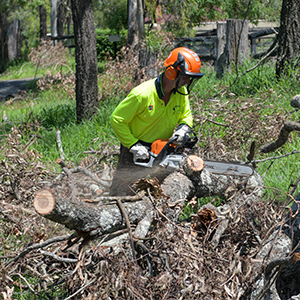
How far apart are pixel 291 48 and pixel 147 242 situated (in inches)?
189

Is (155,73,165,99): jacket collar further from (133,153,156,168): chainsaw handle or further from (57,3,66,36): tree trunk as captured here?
(57,3,66,36): tree trunk

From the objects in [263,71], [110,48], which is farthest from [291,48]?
[110,48]

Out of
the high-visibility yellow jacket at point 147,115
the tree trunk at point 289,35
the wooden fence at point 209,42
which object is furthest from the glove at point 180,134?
the wooden fence at point 209,42

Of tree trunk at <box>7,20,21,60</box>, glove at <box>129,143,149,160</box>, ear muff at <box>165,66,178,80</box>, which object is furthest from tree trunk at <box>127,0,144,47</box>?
tree trunk at <box>7,20,21,60</box>

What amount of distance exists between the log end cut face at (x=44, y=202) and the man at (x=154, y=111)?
138 cm

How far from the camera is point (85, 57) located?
18.9 feet

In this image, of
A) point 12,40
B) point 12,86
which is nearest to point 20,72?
point 12,86

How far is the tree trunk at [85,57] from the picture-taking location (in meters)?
5.63

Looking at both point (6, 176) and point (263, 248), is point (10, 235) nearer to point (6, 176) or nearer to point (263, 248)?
point (6, 176)

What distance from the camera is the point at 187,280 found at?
7.24 feet

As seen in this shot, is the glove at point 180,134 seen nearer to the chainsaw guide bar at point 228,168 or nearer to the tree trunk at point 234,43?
the chainsaw guide bar at point 228,168

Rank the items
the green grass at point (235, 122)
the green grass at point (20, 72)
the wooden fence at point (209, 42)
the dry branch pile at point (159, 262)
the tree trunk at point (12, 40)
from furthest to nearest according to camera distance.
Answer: the tree trunk at point (12, 40), the green grass at point (20, 72), the wooden fence at point (209, 42), the green grass at point (235, 122), the dry branch pile at point (159, 262)

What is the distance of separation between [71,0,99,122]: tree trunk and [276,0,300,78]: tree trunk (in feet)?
11.3

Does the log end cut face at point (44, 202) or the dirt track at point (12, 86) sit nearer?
the log end cut face at point (44, 202)
